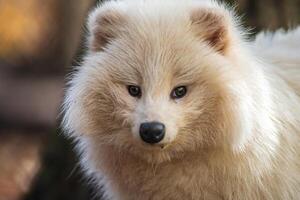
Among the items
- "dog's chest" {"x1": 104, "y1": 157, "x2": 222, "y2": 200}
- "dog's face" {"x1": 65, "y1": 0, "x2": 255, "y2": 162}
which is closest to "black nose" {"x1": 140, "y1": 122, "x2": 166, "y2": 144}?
"dog's face" {"x1": 65, "y1": 0, "x2": 255, "y2": 162}

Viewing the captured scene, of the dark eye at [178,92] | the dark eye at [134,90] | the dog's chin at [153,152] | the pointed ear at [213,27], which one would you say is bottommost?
the dog's chin at [153,152]

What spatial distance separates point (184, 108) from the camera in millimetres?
4293

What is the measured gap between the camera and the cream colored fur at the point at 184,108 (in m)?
4.31

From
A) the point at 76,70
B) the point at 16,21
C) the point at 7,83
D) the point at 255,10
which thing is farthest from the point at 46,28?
the point at 76,70

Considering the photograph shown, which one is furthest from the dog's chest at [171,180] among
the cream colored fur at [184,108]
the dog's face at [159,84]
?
the dog's face at [159,84]

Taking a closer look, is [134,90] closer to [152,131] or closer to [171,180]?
[152,131]

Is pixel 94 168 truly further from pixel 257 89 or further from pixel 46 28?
pixel 46 28

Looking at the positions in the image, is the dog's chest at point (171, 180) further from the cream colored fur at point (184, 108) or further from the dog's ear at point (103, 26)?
the dog's ear at point (103, 26)

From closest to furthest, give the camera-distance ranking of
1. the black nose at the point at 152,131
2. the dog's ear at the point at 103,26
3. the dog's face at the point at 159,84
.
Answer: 1. the black nose at the point at 152,131
2. the dog's face at the point at 159,84
3. the dog's ear at the point at 103,26

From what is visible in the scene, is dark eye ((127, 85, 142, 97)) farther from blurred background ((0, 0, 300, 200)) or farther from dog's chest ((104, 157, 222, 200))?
blurred background ((0, 0, 300, 200))

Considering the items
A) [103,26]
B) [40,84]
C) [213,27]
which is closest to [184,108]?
[213,27]

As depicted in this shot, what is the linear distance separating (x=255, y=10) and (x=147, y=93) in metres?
2.71

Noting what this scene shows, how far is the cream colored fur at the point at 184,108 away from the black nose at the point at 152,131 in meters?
0.04

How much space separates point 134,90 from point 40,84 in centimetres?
851
